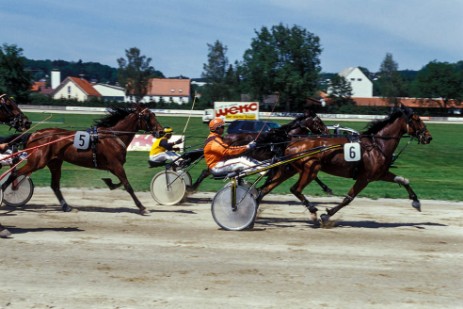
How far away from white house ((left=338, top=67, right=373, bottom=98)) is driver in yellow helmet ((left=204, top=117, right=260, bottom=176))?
12060 centimetres

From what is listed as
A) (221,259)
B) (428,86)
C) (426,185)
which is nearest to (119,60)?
(428,86)

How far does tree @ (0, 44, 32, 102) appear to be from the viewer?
67375 millimetres

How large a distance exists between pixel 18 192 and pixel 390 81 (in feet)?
356

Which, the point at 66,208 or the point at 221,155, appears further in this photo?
the point at 66,208

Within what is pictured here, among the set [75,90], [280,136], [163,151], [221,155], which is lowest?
[163,151]

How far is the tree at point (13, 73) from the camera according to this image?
221ft

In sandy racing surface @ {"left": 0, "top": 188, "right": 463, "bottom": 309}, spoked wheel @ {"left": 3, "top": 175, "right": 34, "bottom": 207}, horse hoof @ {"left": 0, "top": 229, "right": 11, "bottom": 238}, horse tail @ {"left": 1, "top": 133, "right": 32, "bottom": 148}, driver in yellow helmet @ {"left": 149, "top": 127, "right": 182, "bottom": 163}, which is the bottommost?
sandy racing surface @ {"left": 0, "top": 188, "right": 463, "bottom": 309}

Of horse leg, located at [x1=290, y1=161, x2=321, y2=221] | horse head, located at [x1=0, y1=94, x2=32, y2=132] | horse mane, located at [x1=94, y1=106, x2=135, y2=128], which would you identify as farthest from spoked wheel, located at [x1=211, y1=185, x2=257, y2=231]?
horse head, located at [x1=0, y1=94, x2=32, y2=132]

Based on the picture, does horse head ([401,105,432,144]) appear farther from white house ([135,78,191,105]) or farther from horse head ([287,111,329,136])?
white house ([135,78,191,105])

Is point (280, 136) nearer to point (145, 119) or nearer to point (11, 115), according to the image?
point (145, 119)

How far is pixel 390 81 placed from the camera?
115 meters

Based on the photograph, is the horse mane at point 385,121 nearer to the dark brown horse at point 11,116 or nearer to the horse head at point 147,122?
the horse head at point 147,122

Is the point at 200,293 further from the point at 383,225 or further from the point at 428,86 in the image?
the point at 428,86

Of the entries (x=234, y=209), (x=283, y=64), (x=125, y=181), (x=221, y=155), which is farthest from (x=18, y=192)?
(x=283, y=64)
